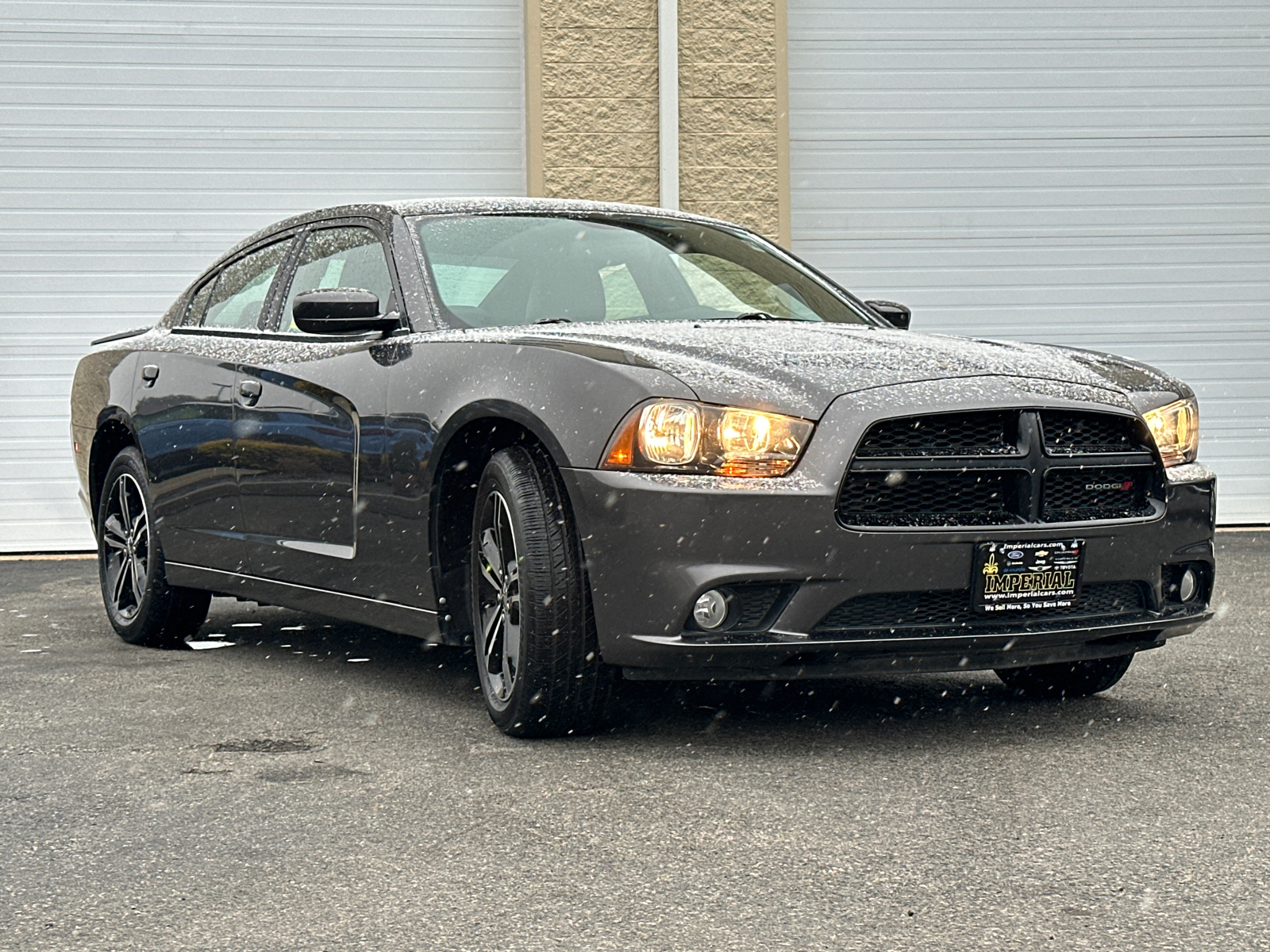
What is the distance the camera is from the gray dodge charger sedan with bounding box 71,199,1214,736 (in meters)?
4.30

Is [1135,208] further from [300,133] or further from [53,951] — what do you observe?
[53,951]

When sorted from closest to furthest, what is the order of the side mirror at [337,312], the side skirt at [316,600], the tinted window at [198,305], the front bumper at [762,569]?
the front bumper at [762,569] → the side skirt at [316,600] → the side mirror at [337,312] → the tinted window at [198,305]

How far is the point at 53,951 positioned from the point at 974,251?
9.77m

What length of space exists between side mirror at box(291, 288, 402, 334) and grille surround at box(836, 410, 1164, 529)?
1695 mm

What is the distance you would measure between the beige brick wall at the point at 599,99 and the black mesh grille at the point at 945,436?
23.5 feet

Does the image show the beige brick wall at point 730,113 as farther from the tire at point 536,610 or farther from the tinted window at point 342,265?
the tire at point 536,610

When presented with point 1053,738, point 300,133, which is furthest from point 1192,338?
point 1053,738

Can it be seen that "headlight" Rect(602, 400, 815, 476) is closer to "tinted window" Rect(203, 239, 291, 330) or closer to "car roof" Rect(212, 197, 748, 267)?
"car roof" Rect(212, 197, 748, 267)

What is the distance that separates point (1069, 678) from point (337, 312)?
2404 mm

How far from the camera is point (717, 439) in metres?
4.29

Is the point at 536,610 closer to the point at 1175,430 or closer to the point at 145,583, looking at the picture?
the point at 1175,430

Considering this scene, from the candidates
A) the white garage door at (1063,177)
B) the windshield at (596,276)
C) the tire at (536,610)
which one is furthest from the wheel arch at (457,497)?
the white garage door at (1063,177)

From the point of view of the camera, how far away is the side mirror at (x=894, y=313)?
6211 mm

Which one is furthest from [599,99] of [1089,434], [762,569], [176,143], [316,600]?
[762,569]
